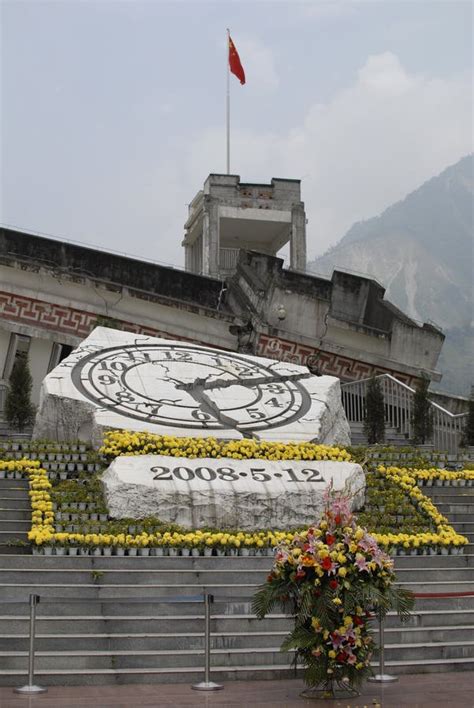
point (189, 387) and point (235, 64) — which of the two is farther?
point (235, 64)

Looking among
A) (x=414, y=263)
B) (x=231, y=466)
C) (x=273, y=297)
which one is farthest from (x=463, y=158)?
(x=231, y=466)

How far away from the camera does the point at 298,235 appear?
29.4m

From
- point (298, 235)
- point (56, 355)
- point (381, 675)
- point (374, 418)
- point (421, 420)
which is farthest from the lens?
point (298, 235)

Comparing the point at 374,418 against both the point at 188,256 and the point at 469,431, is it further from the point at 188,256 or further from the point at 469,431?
the point at 188,256

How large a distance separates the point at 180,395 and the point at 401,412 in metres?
6.08

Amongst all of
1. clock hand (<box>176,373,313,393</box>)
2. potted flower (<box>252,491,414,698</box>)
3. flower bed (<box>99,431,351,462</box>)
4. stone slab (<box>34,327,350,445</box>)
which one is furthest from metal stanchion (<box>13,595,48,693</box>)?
clock hand (<box>176,373,313,393</box>)

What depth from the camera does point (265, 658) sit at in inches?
345

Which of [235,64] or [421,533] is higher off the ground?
[235,64]

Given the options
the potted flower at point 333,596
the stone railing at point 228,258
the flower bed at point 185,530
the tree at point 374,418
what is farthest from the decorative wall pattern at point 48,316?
the potted flower at point 333,596

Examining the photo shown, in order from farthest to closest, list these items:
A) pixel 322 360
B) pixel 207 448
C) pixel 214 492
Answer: pixel 322 360 → pixel 207 448 → pixel 214 492

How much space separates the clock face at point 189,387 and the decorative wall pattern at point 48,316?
195 inches

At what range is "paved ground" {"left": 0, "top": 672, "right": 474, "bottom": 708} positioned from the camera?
7461mm

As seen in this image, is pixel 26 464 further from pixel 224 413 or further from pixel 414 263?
pixel 414 263

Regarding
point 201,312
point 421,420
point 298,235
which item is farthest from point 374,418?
point 298,235
